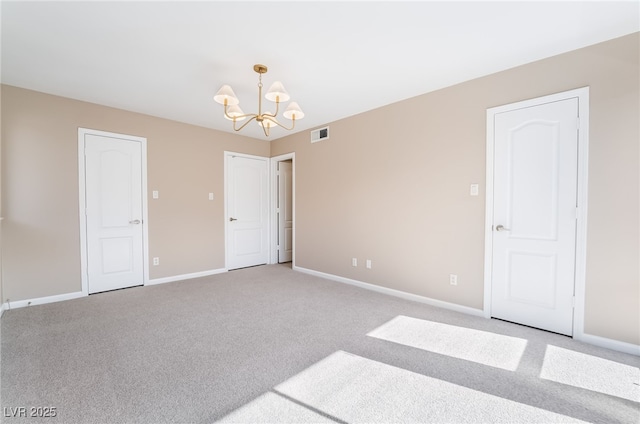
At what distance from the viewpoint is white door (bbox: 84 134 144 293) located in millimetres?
3805

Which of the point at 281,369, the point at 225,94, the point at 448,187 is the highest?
the point at 225,94

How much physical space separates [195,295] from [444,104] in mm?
3961

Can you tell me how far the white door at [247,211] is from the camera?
525 centimetres

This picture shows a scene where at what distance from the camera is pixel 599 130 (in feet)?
7.84

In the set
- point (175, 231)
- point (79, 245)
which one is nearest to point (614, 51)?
point (175, 231)

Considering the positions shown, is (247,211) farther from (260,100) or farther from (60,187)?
(260,100)

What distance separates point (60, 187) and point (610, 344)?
19.7 ft

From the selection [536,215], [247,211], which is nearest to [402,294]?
[536,215]

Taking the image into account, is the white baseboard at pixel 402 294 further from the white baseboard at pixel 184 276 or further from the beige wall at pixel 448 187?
the white baseboard at pixel 184 276

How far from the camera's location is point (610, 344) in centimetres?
236

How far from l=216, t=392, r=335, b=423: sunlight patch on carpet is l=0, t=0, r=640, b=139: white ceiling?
2.61 metres

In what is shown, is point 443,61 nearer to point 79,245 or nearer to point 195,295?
point 195,295

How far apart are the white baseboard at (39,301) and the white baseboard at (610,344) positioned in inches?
220

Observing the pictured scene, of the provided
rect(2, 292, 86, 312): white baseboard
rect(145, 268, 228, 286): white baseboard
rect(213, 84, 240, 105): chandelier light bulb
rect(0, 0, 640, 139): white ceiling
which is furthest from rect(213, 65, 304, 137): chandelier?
rect(2, 292, 86, 312): white baseboard
